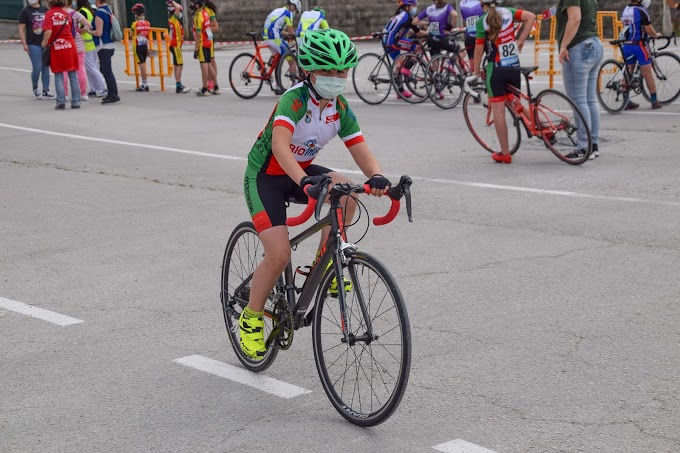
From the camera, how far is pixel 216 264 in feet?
26.6

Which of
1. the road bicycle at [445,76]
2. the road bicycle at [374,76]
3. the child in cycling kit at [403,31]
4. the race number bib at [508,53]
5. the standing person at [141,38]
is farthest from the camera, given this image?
the standing person at [141,38]

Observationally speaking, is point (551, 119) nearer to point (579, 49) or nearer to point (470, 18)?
point (579, 49)

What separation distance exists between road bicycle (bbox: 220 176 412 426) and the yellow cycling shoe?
42 mm

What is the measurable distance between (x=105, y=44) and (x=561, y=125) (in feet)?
37.6

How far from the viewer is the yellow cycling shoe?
18.2ft

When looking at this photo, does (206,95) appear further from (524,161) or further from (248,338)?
(248,338)

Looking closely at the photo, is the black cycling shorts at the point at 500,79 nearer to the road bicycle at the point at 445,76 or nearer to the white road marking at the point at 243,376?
the road bicycle at the point at 445,76

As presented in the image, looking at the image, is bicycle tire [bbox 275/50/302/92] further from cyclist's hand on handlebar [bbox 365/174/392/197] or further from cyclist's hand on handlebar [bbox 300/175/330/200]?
cyclist's hand on handlebar [bbox 365/174/392/197]

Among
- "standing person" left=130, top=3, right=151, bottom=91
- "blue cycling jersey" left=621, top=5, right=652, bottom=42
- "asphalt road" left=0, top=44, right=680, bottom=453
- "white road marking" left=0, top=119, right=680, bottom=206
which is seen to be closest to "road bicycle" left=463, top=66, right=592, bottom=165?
"asphalt road" left=0, top=44, right=680, bottom=453

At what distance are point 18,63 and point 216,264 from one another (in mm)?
23450

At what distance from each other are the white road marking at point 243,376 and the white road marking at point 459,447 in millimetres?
982

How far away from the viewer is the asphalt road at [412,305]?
193 inches

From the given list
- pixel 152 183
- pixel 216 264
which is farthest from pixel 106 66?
pixel 216 264

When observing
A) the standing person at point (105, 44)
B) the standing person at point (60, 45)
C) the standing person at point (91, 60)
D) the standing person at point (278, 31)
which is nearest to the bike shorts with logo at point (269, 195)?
the standing person at point (60, 45)
